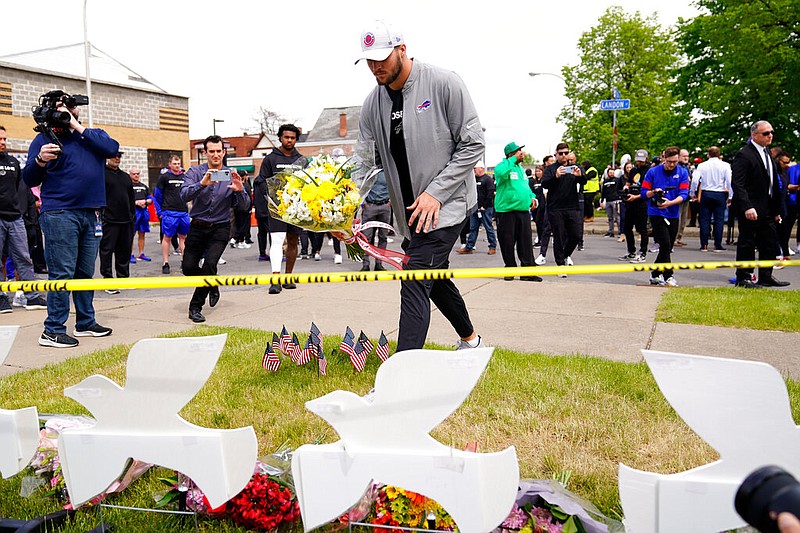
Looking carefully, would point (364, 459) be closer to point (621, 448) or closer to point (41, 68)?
point (621, 448)

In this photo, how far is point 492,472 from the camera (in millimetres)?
2047

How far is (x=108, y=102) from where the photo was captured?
34.2 metres

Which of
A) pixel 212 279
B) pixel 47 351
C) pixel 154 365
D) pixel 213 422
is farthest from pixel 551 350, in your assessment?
pixel 47 351

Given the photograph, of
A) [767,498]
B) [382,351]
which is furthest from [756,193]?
[767,498]

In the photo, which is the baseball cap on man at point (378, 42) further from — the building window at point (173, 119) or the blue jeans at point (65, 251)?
the building window at point (173, 119)

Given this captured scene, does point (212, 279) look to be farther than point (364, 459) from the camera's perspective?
Yes

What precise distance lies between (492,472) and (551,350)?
3.27 m

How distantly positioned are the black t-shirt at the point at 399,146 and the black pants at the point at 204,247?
139 inches

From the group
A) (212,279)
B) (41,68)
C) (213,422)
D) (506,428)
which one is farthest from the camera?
(41,68)

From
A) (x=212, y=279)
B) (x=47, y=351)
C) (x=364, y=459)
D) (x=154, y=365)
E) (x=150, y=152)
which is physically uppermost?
(x=150, y=152)

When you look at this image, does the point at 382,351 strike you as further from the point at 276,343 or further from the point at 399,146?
the point at 399,146

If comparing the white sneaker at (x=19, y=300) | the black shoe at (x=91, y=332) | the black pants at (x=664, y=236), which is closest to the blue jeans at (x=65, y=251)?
the black shoe at (x=91, y=332)

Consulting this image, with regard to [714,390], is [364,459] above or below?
below

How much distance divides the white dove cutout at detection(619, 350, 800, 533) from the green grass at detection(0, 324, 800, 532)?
23.2 inches
